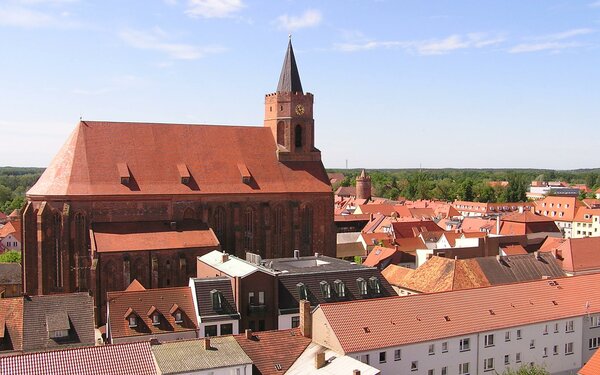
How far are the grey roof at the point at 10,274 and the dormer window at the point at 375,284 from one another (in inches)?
1622

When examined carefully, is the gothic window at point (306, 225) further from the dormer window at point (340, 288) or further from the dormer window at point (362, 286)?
the dormer window at point (340, 288)

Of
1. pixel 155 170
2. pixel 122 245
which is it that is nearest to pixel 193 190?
pixel 155 170

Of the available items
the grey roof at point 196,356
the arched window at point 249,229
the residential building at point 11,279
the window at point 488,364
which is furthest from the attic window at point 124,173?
the window at point 488,364

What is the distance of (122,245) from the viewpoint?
56.6m

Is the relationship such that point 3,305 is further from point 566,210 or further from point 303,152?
point 566,210

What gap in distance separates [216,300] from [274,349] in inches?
366

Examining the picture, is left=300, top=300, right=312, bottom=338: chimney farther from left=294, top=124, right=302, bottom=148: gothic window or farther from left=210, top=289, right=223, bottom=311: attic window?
left=294, top=124, right=302, bottom=148: gothic window

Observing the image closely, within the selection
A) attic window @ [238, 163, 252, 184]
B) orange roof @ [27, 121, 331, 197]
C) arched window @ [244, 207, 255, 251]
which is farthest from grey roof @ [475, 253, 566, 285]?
attic window @ [238, 163, 252, 184]

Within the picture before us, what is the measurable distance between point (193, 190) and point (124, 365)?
A: 32151 mm

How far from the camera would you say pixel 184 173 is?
207 feet

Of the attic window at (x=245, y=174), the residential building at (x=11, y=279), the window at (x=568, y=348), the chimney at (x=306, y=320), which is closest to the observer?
the chimney at (x=306, y=320)

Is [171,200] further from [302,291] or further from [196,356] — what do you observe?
[196,356]

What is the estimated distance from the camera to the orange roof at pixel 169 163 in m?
59.7

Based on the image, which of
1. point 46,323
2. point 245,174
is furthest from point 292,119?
point 46,323
